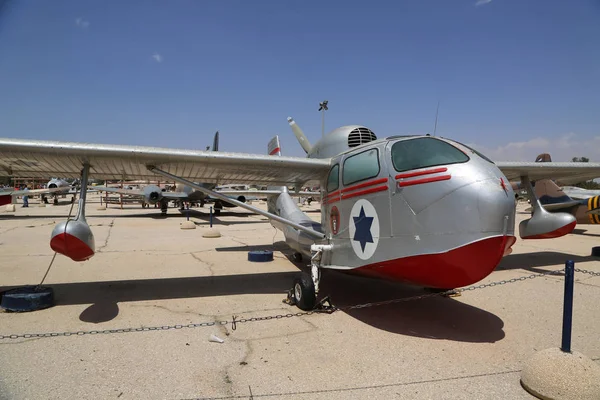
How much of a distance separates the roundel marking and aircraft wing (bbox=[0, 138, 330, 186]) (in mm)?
1012

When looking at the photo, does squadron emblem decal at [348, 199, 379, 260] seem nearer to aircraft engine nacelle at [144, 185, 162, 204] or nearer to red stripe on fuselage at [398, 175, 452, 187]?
red stripe on fuselage at [398, 175, 452, 187]

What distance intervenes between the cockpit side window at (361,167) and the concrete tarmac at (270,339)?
7.21 ft

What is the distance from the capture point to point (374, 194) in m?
5.10

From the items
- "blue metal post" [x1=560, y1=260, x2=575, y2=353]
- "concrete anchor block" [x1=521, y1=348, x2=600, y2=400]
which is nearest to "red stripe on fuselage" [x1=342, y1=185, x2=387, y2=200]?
"blue metal post" [x1=560, y1=260, x2=575, y2=353]

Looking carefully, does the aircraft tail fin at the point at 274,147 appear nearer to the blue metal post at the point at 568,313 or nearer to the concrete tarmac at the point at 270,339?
the concrete tarmac at the point at 270,339

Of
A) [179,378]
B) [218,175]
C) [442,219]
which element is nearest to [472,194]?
[442,219]

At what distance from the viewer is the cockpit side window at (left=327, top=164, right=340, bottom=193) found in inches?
248

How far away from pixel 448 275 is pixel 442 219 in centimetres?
71

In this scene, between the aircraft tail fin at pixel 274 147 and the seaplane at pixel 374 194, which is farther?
the aircraft tail fin at pixel 274 147

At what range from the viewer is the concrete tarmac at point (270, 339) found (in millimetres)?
3484

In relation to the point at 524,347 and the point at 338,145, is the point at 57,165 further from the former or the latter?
the point at 524,347

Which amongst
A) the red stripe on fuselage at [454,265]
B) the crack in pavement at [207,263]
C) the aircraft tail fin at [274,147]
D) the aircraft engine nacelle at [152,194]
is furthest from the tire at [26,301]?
the aircraft engine nacelle at [152,194]

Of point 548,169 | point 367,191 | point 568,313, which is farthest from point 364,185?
point 548,169

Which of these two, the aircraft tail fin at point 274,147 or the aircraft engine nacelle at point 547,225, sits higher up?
the aircraft tail fin at point 274,147
